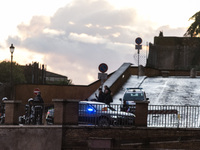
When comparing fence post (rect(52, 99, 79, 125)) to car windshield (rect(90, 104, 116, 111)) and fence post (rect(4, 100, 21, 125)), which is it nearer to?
car windshield (rect(90, 104, 116, 111))

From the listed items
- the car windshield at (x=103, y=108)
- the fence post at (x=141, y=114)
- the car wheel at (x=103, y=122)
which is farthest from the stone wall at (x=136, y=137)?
the car windshield at (x=103, y=108)

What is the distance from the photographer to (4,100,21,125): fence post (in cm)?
2305

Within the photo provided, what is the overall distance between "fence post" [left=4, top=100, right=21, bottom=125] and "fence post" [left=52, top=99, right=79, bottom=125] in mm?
1775

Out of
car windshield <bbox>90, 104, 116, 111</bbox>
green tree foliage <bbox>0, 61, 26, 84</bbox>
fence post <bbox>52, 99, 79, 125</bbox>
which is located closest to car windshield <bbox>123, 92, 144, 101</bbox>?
car windshield <bbox>90, 104, 116, 111</bbox>

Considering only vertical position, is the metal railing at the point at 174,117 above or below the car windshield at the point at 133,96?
below

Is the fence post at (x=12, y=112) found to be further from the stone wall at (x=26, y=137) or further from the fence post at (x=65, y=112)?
the fence post at (x=65, y=112)

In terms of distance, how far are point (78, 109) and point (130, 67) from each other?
2386cm

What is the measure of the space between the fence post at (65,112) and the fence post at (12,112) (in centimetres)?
177

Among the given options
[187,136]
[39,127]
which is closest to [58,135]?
[39,127]

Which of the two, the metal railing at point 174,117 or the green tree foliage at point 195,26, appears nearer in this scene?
the metal railing at point 174,117

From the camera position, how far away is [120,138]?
22.4 m

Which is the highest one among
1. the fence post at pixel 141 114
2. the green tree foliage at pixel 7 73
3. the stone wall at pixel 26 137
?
the green tree foliage at pixel 7 73

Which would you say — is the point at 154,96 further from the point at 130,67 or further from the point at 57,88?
the point at 130,67

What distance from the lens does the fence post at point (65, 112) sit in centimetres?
2205
